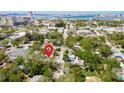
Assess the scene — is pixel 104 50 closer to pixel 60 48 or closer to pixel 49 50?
pixel 60 48

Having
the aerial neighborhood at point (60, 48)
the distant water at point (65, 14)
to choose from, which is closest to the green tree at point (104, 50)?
the aerial neighborhood at point (60, 48)

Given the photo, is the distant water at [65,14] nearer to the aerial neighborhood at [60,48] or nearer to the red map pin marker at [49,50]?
the aerial neighborhood at [60,48]

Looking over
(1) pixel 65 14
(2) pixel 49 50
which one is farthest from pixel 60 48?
(1) pixel 65 14

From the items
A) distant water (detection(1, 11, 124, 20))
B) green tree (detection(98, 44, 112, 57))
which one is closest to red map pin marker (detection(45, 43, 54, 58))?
distant water (detection(1, 11, 124, 20))

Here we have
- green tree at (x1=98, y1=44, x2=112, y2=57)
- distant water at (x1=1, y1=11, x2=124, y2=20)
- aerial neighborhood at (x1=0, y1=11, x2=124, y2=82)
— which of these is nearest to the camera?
distant water at (x1=1, y1=11, x2=124, y2=20)

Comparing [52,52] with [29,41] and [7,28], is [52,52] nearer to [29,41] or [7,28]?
[29,41]

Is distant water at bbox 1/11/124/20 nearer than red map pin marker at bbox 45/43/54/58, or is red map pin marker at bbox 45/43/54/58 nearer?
distant water at bbox 1/11/124/20

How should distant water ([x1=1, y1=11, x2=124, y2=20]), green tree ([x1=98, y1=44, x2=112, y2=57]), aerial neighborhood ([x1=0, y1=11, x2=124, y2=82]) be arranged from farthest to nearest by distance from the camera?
green tree ([x1=98, y1=44, x2=112, y2=57]) < aerial neighborhood ([x1=0, y1=11, x2=124, y2=82]) < distant water ([x1=1, y1=11, x2=124, y2=20])

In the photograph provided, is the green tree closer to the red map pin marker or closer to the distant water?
the distant water
